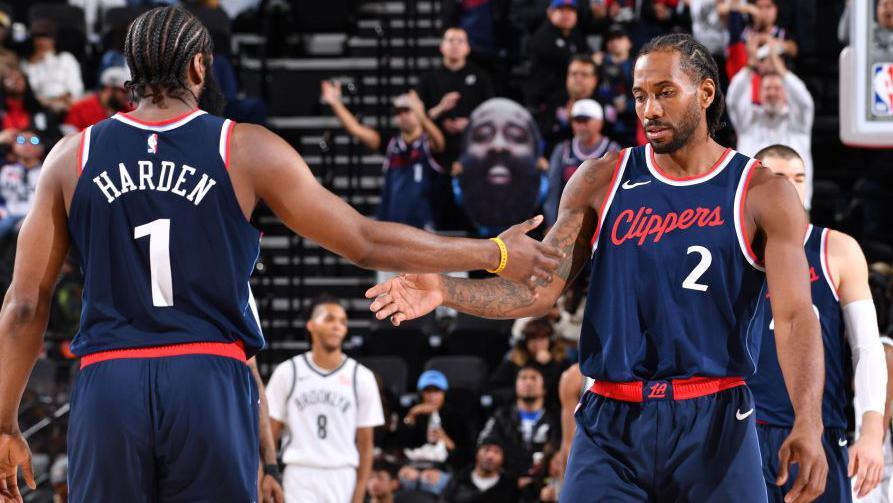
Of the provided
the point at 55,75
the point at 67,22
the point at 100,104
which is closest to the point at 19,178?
the point at 100,104

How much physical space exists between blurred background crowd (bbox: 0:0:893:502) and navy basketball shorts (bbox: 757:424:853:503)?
4.15m

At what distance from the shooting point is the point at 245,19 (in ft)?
53.7

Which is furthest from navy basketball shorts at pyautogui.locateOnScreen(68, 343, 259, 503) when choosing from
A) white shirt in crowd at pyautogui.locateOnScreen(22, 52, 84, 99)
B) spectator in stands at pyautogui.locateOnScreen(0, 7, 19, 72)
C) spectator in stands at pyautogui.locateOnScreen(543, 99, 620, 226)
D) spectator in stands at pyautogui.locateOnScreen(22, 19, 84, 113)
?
→ white shirt in crowd at pyautogui.locateOnScreen(22, 52, 84, 99)

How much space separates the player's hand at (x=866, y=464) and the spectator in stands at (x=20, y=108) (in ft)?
32.8

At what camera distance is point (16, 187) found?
13203mm

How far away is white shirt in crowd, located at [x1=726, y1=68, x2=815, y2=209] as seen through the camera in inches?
476

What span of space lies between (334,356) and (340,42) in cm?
727

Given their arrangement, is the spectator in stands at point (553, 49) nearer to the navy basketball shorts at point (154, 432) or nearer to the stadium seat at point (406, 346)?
the stadium seat at point (406, 346)

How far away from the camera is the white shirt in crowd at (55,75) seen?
14594mm

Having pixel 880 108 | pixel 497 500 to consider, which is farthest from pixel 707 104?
pixel 497 500

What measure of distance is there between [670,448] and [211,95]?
204 centimetres

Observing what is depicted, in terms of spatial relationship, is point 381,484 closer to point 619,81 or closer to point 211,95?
point 619,81

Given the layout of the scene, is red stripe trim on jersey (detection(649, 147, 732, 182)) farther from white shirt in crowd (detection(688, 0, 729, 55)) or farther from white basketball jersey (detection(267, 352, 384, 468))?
white shirt in crowd (detection(688, 0, 729, 55))

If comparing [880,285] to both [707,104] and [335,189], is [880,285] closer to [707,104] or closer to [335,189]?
[707,104]
